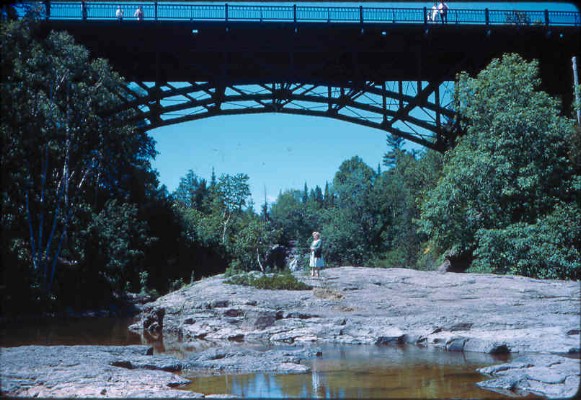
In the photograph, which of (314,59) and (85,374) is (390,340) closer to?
(85,374)

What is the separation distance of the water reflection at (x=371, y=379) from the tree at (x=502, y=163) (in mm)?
11235

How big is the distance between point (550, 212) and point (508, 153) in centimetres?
246

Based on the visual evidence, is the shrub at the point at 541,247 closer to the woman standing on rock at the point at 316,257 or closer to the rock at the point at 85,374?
the woman standing on rock at the point at 316,257

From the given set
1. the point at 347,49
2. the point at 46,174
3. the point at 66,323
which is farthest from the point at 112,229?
the point at 347,49

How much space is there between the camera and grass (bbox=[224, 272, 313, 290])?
14.9 meters

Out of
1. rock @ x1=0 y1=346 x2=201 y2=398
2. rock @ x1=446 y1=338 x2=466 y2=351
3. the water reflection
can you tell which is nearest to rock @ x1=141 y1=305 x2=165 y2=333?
rock @ x1=0 y1=346 x2=201 y2=398

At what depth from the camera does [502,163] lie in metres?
19.7

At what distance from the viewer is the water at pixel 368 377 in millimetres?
7094

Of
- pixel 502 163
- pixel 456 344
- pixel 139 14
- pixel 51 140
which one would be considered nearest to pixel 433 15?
pixel 502 163

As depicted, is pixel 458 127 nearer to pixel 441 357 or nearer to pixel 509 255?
pixel 509 255

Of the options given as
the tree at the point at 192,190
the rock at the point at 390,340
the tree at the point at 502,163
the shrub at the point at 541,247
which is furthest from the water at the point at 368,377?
the tree at the point at 192,190

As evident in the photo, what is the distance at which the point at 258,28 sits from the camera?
2302cm

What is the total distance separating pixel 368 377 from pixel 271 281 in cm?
761

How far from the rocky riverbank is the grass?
34 centimetres
